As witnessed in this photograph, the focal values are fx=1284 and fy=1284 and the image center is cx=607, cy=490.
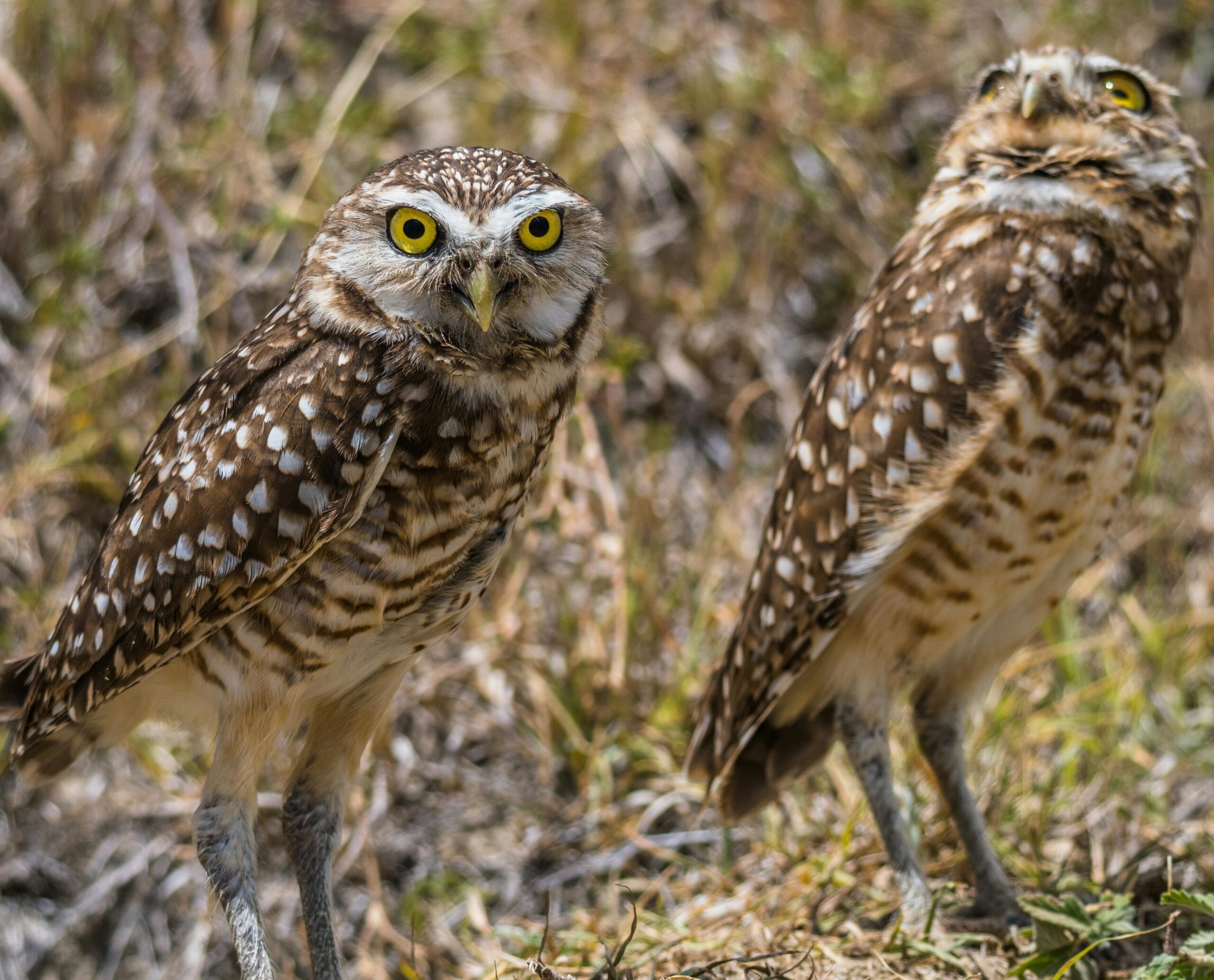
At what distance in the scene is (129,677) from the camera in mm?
2422

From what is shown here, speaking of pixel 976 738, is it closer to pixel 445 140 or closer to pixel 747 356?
pixel 747 356

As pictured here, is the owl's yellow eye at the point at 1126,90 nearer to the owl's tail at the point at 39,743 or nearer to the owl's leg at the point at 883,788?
the owl's leg at the point at 883,788

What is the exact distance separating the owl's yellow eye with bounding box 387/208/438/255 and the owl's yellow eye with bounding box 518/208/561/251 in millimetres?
150

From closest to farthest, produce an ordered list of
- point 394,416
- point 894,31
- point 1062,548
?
point 394,416 < point 1062,548 < point 894,31

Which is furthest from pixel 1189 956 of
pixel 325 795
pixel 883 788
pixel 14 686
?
pixel 14 686

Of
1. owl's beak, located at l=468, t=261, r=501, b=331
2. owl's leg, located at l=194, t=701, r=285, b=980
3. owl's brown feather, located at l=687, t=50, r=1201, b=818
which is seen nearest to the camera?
owl's beak, located at l=468, t=261, r=501, b=331

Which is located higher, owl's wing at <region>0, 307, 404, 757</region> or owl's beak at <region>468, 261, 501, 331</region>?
owl's beak at <region>468, 261, 501, 331</region>

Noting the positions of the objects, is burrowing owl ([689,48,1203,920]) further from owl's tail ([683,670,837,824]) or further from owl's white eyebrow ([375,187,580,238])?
owl's white eyebrow ([375,187,580,238])

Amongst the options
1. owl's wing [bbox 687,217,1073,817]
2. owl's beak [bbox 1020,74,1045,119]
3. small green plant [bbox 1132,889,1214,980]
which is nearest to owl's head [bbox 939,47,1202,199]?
owl's beak [bbox 1020,74,1045,119]

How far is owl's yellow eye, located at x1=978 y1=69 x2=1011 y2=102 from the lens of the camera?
9.69 ft

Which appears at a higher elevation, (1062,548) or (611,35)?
(611,35)

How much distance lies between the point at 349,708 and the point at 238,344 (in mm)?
762

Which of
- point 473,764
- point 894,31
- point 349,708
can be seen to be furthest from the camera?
Result: point 894,31

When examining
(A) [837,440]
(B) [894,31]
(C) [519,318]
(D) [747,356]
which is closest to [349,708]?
(C) [519,318]
